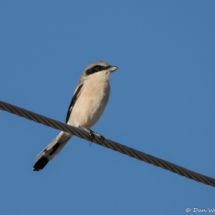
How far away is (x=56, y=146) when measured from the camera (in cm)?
639

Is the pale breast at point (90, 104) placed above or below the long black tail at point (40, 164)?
above

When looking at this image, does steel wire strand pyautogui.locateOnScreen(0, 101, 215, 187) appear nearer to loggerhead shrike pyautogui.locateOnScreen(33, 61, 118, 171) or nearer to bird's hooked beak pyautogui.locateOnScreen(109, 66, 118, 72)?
loggerhead shrike pyautogui.locateOnScreen(33, 61, 118, 171)

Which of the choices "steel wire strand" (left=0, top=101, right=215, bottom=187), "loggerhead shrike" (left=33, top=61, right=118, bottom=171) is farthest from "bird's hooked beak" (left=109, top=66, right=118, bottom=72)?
"steel wire strand" (left=0, top=101, right=215, bottom=187)

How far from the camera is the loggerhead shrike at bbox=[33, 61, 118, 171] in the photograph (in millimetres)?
6164

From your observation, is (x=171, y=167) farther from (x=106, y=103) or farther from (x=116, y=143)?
(x=106, y=103)

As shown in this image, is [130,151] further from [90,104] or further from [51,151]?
[51,151]

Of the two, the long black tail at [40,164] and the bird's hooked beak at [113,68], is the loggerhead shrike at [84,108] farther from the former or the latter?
the bird's hooked beak at [113,68]

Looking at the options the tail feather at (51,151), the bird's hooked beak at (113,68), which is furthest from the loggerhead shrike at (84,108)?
the bird's hooked beak at (113,68)

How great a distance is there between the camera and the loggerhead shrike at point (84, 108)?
616 cm

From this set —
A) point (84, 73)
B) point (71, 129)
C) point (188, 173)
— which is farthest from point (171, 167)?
point (84, 73)

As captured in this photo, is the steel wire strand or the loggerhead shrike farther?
the loggerhead shrike

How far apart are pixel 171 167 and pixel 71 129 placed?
1282 millimetres

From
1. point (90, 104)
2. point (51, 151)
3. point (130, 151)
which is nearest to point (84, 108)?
point (90, 104)

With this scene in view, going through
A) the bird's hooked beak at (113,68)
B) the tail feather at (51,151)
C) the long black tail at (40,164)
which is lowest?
the long black tail at (40,164)
